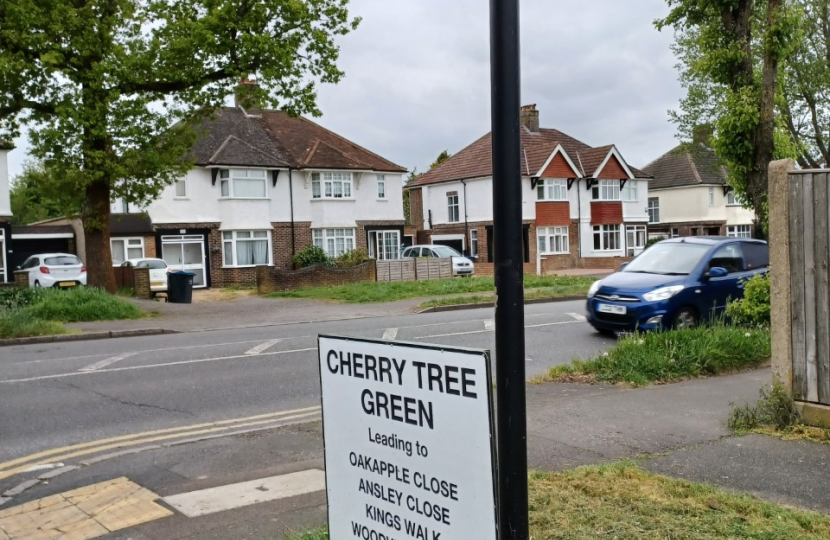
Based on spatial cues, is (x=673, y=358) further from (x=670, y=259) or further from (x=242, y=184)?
(x=242, y=184)

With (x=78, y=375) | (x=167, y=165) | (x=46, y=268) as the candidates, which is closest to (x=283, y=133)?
(x=46, y=268)

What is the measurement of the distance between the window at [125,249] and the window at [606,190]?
1114 inches

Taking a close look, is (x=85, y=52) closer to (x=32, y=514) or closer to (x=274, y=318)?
(x=274, y=318)

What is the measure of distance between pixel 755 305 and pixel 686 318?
244 centimetres

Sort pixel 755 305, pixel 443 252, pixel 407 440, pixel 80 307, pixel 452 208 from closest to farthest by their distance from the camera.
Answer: pixel 407 440 → pixel 755 305 → pixel 80 307 → pixel 443 252 → pixel 452 208

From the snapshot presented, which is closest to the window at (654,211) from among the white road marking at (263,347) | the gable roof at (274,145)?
the gable roof at (274,145)

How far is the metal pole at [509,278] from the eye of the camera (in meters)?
2.83

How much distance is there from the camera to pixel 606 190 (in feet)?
165

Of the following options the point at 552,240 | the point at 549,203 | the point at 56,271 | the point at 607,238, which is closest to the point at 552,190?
the point at 549,203

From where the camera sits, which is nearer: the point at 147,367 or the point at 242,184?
the point at 147,367

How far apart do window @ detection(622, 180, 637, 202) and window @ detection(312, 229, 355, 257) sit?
20.9 m

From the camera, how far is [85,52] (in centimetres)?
2012

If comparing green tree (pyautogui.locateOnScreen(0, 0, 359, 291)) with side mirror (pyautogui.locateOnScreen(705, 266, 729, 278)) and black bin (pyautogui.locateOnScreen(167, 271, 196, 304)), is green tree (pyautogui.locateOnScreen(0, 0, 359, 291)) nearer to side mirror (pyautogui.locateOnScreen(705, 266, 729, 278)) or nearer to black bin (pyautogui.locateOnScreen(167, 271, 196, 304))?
black bin (pyautogui.locateOnScreen(167, 271, 196, 304))

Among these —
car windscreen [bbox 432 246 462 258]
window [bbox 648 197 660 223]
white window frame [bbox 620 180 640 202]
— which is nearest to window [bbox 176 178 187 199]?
car windscreen [bbox 432 246 462 258]
